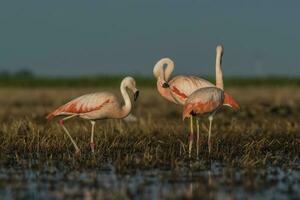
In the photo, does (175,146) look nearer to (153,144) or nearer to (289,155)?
(153,144)

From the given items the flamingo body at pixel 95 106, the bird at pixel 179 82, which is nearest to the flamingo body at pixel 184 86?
the bird at pixel 179 82

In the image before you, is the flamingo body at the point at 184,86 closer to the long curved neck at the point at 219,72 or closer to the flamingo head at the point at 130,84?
the long curved neck at the point at 219,72

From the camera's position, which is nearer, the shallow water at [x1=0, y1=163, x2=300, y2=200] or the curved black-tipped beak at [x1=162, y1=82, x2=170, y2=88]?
the shallow water at [x1=0, y1=163, x2=300, y2=200]

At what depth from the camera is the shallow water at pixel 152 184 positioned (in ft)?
25.0

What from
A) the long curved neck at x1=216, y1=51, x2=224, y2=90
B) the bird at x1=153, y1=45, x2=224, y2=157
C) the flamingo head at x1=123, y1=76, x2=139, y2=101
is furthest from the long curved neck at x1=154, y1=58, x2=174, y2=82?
the flamingo head at x1=123, y1=76, x2=139, y2=101

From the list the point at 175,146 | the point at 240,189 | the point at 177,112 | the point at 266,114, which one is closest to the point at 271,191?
the point at 240,189

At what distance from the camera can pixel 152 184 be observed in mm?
8328

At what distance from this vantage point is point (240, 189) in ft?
26.1

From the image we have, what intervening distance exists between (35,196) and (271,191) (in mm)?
2469

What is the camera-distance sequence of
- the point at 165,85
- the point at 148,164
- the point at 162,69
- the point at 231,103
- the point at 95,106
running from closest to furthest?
the point at 148,164, the point at 95,106, the point at 231,103, the point at 165,85, the point at 162,69

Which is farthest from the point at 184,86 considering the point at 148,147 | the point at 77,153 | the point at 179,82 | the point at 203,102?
the point at 77,153

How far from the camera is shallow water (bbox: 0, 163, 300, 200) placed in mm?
7614

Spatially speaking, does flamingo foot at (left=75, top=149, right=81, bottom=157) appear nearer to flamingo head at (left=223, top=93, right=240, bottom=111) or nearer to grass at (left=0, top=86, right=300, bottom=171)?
grass at (left=0, top=86, right=300, bottom=171)

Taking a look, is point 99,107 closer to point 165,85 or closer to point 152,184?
point 165,85
